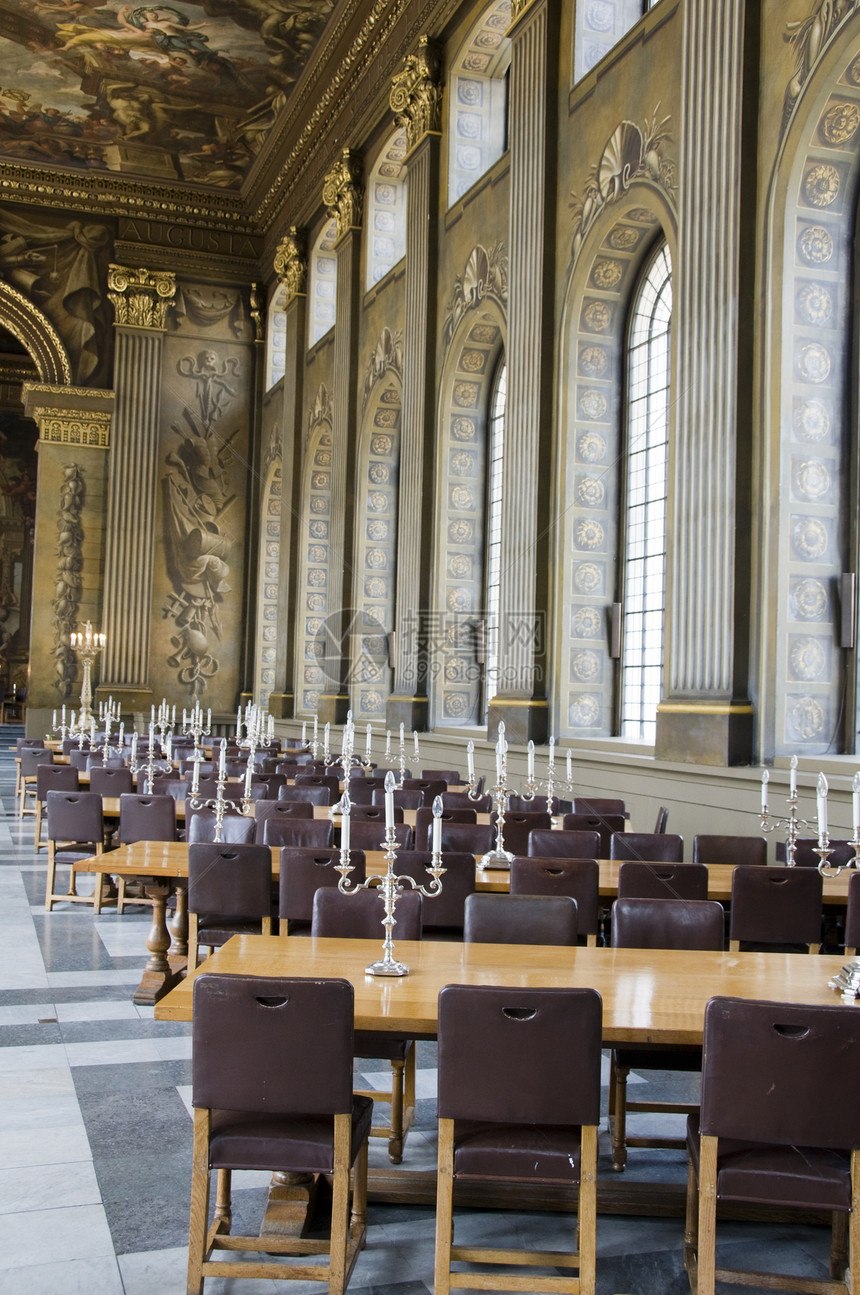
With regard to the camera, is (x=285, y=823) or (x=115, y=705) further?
(x=115, y=705)

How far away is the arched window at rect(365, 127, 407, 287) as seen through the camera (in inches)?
733

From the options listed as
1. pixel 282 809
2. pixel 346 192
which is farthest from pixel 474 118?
pixel 282 809

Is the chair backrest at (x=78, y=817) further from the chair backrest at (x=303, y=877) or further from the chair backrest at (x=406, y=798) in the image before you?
the chair backrest at (x=303, y=877)

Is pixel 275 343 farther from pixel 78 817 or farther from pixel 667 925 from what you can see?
pixel 667 925

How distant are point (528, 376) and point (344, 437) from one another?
706cm

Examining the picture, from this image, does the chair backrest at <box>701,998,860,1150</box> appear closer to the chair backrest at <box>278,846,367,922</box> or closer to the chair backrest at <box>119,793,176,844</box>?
the chair backrest at <box>278,846,367,922</box>

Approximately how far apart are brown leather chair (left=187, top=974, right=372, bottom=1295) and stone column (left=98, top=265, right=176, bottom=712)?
2161 cm

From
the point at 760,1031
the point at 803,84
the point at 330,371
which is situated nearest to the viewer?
the point at 760,1031

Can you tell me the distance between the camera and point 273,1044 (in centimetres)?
310

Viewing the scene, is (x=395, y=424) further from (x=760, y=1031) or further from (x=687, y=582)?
(x=760, y=1031)

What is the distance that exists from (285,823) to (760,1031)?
4.25 metres

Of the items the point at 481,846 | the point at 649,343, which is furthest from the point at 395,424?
the point at 481,846

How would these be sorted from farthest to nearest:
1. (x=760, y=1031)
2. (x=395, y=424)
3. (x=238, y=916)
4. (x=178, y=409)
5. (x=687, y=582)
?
(x=178, y=409), (x=395, y=424), (x=687, y=582), (x=238, y=916), (x=760, y=1031)

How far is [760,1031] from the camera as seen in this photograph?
298 centimetres
